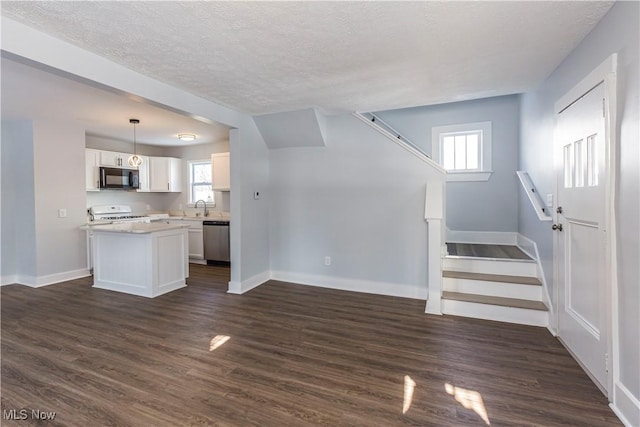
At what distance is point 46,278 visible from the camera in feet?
15.2

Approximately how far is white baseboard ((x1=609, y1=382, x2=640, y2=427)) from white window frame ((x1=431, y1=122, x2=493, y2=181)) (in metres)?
3.34

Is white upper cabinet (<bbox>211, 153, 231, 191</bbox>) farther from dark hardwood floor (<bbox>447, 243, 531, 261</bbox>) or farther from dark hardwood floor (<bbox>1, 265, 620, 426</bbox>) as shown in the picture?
dark hardwood floor (<bbox>447, 243, 531, 261</bbox>)

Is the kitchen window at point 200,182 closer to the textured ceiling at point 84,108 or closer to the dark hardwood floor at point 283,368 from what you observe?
the textured ceiling at point 84,108

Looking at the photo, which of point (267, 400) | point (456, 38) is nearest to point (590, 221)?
point (456, 38)

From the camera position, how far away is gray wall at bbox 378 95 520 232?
4508 mm

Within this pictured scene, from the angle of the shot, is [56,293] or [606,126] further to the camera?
[56,293]

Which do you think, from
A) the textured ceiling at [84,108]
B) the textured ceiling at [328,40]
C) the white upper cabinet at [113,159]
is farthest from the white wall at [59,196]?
the textured ceiling at [328,40]

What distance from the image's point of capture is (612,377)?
190 centimetres

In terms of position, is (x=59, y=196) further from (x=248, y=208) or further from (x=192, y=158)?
(x=248, y=208)

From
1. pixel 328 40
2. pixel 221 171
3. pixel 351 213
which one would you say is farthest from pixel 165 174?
pixel 328 40

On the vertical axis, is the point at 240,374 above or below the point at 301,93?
below

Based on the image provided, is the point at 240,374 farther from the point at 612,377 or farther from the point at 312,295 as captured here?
the point at 612,377

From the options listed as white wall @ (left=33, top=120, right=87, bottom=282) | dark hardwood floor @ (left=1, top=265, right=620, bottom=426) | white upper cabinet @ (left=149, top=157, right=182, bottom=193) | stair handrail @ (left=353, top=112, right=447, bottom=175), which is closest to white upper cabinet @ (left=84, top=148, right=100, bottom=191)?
white wall @ (left=33, top=120, right=87, bottom=282)

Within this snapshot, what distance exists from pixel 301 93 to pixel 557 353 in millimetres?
3374
